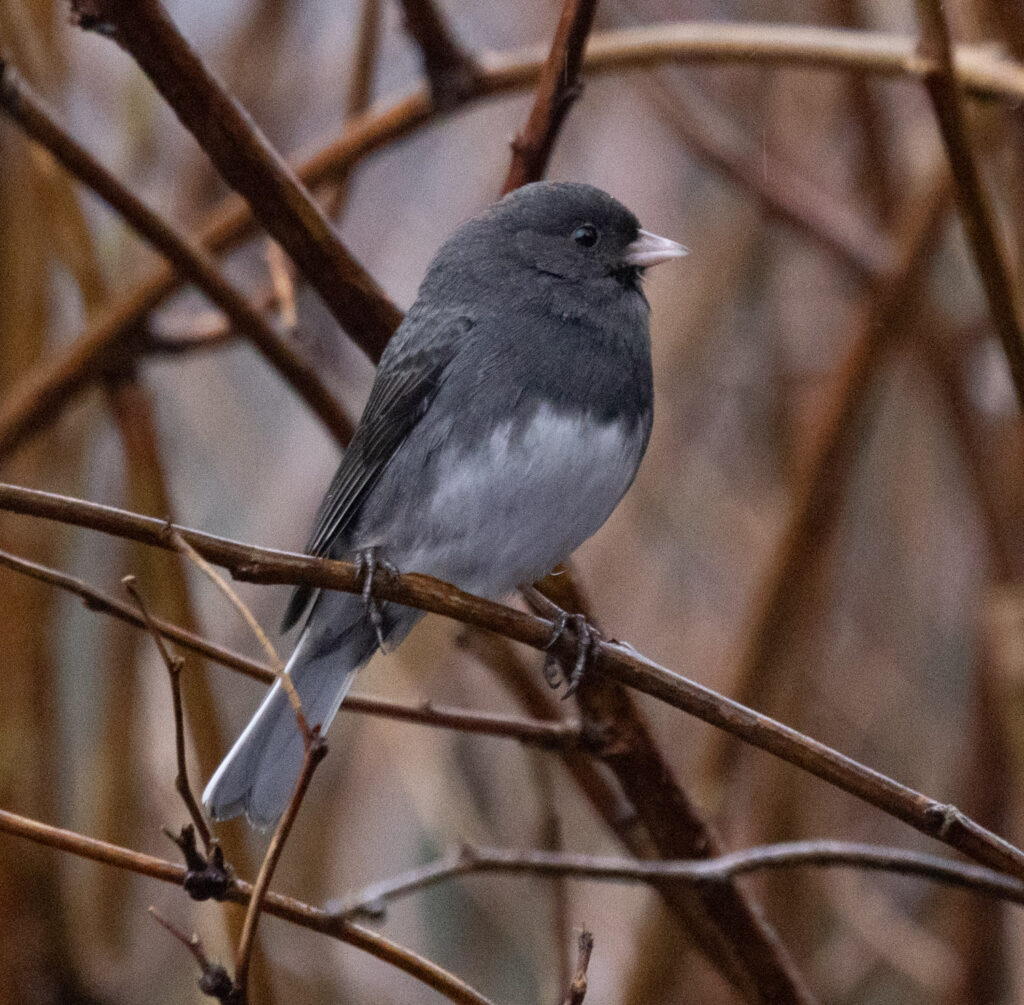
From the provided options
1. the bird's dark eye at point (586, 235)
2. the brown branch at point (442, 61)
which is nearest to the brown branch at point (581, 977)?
the bird's dark eye at point (586, 235)

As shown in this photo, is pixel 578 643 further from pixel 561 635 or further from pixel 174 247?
pixel 174 247

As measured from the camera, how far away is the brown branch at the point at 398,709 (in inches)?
43.5

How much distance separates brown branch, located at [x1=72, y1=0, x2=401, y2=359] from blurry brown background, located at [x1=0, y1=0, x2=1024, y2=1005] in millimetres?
472

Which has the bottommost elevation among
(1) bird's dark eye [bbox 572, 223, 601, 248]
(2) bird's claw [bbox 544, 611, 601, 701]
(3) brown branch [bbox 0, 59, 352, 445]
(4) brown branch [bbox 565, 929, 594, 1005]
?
(4) brown branch [bbox 565, 929, 594, 1005]

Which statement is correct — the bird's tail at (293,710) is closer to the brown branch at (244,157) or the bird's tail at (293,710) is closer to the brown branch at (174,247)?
the brown branch at (174,247)

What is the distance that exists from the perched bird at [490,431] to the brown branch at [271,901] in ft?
1.42

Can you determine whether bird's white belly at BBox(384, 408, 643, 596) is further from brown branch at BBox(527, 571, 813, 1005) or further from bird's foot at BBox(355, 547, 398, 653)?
brown branch at BBox(527, 571, 813, 1005)

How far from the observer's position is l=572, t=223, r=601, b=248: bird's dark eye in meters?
1.71

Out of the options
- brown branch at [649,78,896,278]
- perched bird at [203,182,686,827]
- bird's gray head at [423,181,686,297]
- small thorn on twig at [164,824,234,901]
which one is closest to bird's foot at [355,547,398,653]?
perched bird at [203,182,686,827]

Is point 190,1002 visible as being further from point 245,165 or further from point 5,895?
point 245,165

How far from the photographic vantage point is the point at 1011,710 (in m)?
1.78

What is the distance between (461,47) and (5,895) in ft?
4.52

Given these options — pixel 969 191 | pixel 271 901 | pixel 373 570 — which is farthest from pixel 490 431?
pixel 271 901

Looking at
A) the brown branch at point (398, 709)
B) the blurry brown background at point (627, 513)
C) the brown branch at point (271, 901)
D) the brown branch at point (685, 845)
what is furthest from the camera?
the blurry brown background at point (627, 513)
